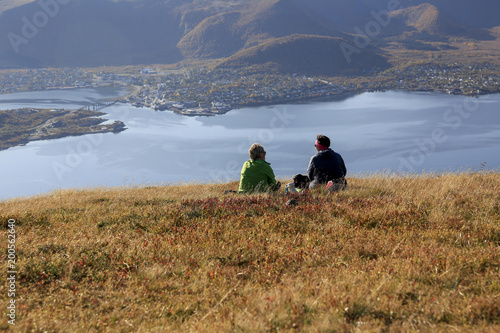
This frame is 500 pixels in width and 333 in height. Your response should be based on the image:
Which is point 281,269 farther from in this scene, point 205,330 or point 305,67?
point 305,67

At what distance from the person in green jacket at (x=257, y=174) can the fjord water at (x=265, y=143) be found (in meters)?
40.0

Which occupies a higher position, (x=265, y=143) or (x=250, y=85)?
(x=250, y=85)

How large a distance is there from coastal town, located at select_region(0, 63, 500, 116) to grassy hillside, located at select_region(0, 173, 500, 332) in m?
113

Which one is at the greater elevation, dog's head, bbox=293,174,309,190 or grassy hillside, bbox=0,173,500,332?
dog's head, bbox=293,174,309,190

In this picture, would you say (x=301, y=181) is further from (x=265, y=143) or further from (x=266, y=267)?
(x=265, y=143)

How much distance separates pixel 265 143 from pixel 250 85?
7877 cm

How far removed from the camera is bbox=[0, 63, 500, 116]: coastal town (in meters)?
133

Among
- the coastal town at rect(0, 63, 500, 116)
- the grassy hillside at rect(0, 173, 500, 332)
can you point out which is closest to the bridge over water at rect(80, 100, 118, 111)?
the coastal town at rect(0, 63, 500, 116)

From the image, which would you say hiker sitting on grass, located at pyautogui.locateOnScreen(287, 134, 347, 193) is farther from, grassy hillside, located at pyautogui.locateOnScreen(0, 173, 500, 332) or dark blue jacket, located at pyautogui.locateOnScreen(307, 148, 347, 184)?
grassy hillside, located at pyautogui.locateOnScreen(0, 173, 500, 332)

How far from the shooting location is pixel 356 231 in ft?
17.5

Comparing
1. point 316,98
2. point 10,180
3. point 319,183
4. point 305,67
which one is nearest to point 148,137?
point 10,180

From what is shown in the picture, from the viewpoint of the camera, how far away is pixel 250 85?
501 ft

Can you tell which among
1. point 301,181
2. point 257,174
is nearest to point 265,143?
point 301,181

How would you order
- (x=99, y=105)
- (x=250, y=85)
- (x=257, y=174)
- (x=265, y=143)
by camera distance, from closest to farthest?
(x=257, y=174) → (x=265, y=143) → (x=99, y=105) → (x=250, y=85)
